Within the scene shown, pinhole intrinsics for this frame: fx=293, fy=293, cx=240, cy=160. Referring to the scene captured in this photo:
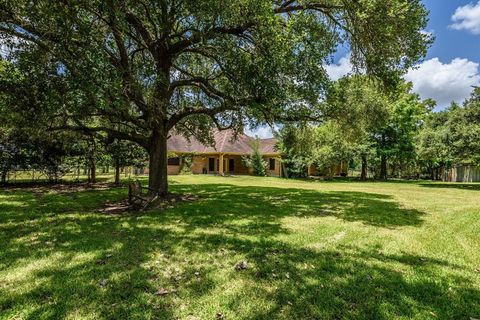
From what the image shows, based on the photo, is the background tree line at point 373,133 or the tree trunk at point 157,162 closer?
the tree trunk at point 157,162

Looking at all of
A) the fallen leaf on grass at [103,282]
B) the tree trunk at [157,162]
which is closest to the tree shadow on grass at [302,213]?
the tree trunk at [157,162]

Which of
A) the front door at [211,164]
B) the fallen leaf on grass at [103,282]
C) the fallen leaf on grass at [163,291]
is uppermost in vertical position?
the front door at [211,164]

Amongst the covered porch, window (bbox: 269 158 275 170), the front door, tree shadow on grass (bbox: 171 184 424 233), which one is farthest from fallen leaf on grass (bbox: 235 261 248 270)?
the front door

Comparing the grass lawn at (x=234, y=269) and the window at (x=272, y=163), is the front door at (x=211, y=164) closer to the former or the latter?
the window at (x=272, y=163)

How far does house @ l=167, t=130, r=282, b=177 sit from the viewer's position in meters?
31.8

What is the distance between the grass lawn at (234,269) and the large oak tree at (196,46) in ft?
11.3

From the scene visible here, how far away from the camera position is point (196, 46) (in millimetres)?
10406

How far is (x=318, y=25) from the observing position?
34.5 feet

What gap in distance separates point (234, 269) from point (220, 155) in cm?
2744

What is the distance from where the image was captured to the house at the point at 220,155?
104 ft

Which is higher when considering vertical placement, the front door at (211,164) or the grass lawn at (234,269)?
the front door at (211,164)

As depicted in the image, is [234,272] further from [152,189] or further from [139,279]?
[152,189]

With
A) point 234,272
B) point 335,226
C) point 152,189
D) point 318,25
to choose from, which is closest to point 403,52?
point 318,25

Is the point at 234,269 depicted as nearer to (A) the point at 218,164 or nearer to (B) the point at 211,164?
(A) the point at 218,164
